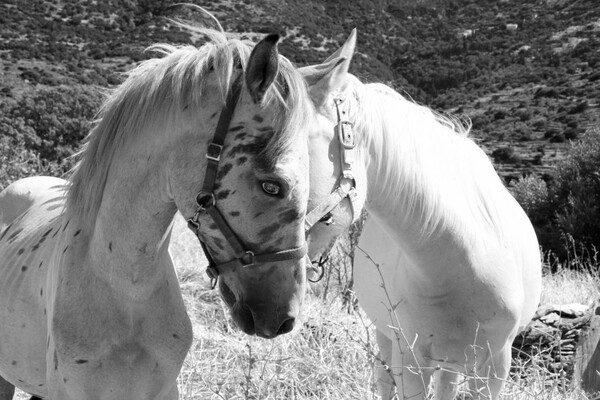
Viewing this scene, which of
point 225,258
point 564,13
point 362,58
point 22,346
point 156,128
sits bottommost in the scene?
point 362,58

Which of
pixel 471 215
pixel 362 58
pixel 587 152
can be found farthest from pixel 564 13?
pixel 471 215

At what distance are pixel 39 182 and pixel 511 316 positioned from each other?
230cm

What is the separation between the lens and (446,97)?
22.1m

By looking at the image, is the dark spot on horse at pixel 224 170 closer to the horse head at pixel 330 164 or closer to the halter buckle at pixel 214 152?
the halter buckle at pixel 214 152

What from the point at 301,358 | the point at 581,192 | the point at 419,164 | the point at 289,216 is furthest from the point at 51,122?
the point at 289,216

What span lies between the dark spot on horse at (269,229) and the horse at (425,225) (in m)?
0.50

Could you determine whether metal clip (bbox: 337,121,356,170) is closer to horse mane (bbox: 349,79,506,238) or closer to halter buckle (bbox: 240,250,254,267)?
horse mane (bbox: 349,79,506,238)

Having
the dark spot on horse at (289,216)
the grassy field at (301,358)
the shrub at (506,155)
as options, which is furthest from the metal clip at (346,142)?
the shrub at (506,155)

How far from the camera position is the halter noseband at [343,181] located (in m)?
2.36

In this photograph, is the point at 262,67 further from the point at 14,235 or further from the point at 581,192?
the point at 581,192

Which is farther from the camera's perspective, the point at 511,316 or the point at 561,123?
the point at 561,123

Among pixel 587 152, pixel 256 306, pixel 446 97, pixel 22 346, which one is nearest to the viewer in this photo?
pixel 256 306

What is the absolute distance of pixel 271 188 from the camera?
6.17ft

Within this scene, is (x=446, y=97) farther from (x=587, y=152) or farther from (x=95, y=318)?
(x=95, y=318)
